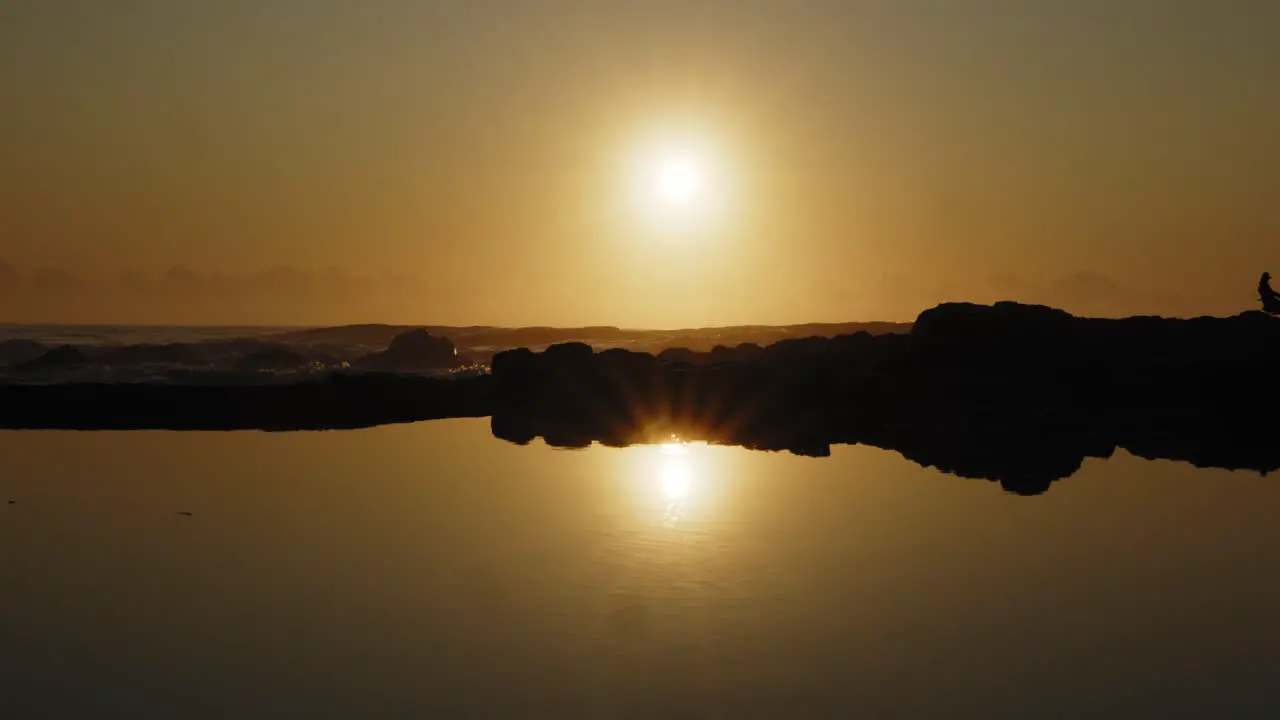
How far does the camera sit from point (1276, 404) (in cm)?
3412

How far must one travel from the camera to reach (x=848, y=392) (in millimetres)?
37250

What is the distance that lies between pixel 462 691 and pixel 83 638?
4.12 metres

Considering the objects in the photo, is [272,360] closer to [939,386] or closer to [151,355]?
[151,355]

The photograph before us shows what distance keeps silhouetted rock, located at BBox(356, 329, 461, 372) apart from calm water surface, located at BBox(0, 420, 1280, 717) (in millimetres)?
47609

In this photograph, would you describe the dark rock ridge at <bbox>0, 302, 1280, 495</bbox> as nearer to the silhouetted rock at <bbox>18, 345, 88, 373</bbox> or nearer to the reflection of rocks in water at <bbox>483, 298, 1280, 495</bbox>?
the reflection of rocks in water at <bbox>483, 298, 1280, 495</bbox>

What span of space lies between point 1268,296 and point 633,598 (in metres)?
34.2

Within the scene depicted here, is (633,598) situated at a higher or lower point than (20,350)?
lower

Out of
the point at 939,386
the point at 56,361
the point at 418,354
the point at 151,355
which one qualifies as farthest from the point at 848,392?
the point at 151,355

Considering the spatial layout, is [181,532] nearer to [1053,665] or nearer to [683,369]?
[1053,665]

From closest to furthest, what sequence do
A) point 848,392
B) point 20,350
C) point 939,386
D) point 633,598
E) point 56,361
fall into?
1. point 633,598
2. point 939,386
3. point 848,392
4. point 56,361
5. point 20,350

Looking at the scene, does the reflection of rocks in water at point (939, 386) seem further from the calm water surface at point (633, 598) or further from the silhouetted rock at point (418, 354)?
the silhouetted rock at point (418, 354)

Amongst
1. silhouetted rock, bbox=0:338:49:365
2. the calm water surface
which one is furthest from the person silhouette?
silhouetted rock, bbox=0:338:49:365

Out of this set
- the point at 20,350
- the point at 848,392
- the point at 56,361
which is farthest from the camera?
the point at 20,350

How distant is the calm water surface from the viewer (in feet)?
28.5
